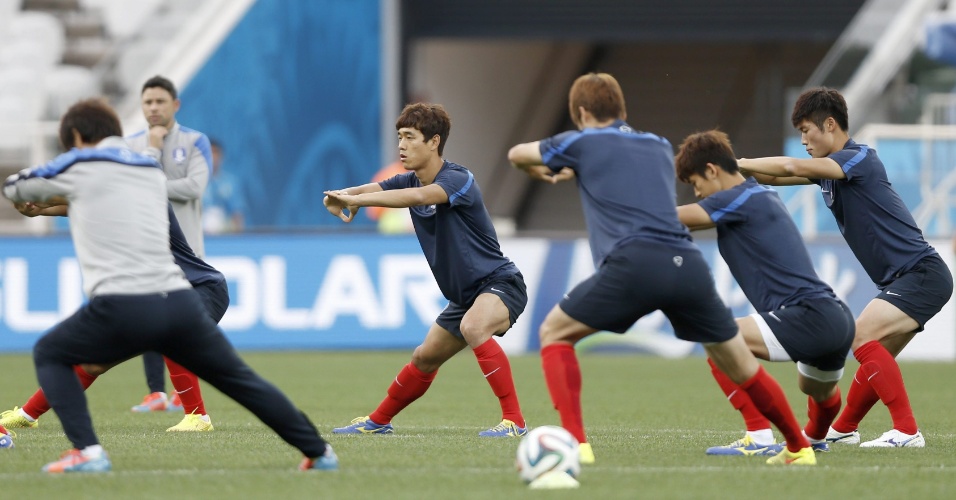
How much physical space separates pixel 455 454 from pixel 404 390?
1.23 metres

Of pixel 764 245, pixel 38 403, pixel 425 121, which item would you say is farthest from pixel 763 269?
pixel 38 403

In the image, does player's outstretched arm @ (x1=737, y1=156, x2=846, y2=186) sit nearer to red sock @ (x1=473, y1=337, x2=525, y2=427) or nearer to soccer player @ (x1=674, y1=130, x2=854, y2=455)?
soccer player @ (x1=674, y1=130, x2=854, y2=455)

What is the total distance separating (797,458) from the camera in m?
6.71

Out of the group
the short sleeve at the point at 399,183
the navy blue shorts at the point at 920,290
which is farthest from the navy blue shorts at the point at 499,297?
the navy blue shorts at the point at 920,290

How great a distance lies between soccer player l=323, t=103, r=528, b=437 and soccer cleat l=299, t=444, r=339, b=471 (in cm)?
188

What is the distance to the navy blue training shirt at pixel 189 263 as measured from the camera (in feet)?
27.3

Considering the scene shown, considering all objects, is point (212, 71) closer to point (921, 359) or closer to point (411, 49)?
point (411, 49)

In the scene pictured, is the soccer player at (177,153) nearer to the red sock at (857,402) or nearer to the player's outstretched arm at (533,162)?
the player's outstretched arm at (533,162)

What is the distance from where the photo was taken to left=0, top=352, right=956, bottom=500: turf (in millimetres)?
5863

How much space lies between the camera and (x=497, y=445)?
7.59 metres

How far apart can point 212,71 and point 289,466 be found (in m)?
17.7

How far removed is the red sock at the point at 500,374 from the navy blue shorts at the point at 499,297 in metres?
0.16

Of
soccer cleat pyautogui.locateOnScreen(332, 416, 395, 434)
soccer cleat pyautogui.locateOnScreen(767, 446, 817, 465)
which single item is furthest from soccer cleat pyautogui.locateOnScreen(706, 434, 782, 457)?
soccer cleat pyautogui.locateOnScreen(332, 416, 395, 434)

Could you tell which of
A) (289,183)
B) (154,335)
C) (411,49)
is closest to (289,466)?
(154,335)
